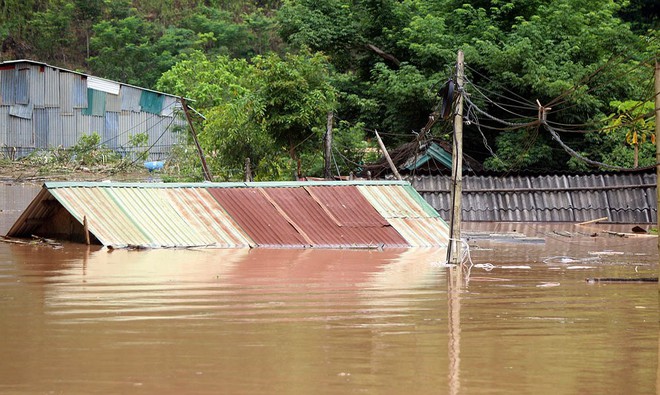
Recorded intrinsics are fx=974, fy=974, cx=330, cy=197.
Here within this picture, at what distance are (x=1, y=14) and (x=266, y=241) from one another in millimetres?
43267

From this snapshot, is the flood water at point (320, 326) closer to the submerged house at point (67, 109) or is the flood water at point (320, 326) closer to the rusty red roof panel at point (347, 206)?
the rusty red roof panel at point (347, 206)

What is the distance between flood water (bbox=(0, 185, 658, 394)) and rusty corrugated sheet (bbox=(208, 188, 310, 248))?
2.42m

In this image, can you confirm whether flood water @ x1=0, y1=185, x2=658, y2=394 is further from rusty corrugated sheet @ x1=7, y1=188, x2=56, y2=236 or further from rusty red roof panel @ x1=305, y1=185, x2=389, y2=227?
rusty red roof panel @ x1=305, y1=185, x2=389, y2=227

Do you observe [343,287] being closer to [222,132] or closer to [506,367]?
[506,367]

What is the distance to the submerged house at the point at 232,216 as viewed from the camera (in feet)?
62.6

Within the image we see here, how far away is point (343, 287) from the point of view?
13.4 metres

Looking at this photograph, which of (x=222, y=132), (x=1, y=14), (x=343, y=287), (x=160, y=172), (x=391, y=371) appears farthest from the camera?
(x=1, y=14)

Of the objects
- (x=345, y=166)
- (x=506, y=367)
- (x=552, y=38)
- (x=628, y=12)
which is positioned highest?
(x=628, y=12)

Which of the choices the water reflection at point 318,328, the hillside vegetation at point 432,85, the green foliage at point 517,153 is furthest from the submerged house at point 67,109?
the water reflection at point 318,328

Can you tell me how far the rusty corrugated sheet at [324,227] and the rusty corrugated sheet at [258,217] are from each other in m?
0.18

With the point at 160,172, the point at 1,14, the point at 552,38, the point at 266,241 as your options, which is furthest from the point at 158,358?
the point at 1,14

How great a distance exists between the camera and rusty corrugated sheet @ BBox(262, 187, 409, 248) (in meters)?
20.1

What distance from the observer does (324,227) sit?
2042 cm

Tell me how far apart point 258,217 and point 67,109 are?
2448 cm
